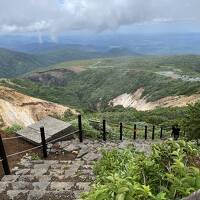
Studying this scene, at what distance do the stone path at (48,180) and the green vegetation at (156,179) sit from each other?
15.2ft

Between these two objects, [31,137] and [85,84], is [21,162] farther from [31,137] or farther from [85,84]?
[85,84]

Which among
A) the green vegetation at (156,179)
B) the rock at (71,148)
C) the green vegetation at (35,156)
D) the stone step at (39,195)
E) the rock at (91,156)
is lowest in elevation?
the rock at (71,148)

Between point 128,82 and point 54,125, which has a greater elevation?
point 54,125

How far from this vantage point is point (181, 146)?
427 cm

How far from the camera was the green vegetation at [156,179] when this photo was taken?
315cm

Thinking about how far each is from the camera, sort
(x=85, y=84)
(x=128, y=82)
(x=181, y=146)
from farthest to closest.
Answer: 1. (x=85, y=84)
2. (x=128, y=82)
3. (x=181, y=146)

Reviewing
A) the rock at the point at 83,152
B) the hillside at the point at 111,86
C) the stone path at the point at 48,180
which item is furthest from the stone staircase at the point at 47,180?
the hillside at the point at 111,86

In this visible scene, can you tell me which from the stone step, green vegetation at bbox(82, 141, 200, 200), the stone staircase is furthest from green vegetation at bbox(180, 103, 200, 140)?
green vegetation at bbox(82, 141, 200, 200)

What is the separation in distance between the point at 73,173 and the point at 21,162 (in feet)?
7.43

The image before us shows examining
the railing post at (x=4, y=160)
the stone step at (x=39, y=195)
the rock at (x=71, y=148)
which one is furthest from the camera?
the rock at (x=71, y=148)

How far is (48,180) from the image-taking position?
9703 millimetres

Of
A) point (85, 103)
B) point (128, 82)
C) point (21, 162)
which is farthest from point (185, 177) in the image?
point (128, 82)

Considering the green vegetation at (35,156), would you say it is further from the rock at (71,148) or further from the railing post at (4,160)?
the railing post at (4,160)

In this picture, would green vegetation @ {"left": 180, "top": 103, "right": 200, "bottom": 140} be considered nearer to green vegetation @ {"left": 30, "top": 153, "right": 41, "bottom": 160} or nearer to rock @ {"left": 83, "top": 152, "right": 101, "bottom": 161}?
rock @ {"left": 83, "top": 152, "right": 101, "bottom": 161}
